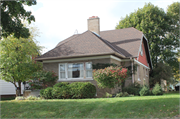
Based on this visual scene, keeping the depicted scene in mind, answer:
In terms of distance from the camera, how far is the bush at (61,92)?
45.5 feet

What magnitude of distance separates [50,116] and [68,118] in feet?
3.12

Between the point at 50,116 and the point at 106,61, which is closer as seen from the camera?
the point at 50,116

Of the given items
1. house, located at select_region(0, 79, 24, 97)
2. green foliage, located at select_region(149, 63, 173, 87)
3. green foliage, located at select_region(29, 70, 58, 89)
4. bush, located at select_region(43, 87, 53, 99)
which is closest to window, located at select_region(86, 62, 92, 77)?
green foliage, located at select_region(29, 70, 58, 89)

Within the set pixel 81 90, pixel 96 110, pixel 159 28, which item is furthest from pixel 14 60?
pixel 159 28

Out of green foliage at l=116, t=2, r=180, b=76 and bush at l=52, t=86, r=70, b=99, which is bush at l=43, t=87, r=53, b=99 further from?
green foliage at l=116, t=2, r=180, b=76

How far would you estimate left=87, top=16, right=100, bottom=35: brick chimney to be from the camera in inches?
857

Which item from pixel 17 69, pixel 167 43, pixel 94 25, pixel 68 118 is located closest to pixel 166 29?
pixel 167 43

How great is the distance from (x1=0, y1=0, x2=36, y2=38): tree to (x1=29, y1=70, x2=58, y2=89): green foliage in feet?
18.7

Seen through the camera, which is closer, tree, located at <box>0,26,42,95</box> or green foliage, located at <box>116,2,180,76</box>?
tree, located at <box>0,26,42,95</box>

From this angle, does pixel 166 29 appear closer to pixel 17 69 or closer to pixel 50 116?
pixel 17 69

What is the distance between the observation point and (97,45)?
17.0 meters

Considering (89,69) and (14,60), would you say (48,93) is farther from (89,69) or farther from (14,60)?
(14,60)

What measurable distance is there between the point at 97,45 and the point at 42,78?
5522 millimetres

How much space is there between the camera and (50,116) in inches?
356
